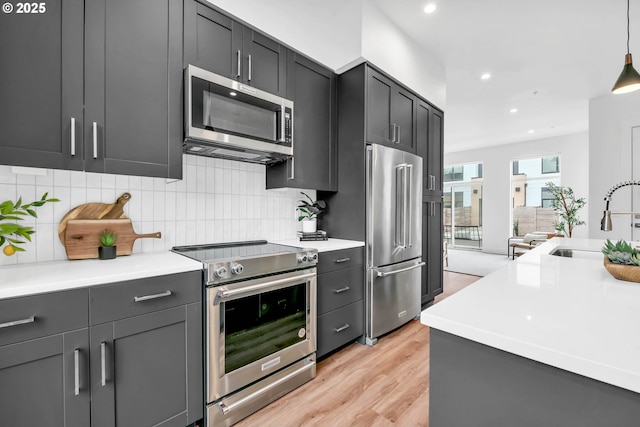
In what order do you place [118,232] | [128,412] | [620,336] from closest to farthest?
[620,336] < [128,412] < [118,232]

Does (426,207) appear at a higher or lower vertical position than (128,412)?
higher

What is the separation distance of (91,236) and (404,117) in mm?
2878

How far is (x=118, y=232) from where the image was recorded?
176 cm

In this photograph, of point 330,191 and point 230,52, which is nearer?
point 230,52

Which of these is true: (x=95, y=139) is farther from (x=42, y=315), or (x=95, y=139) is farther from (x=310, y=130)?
(x=310, y=130)

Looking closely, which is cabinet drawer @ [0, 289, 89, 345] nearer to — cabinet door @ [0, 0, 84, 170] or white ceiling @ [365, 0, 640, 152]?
cabinet door @ [0, 0, 84, 170]

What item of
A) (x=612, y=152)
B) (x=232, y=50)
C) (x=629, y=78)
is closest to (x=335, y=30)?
(x=232, y=50)

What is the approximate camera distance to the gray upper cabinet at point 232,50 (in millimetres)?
1797

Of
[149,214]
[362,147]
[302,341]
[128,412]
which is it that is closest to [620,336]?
[302,341]

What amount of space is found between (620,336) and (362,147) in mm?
2104

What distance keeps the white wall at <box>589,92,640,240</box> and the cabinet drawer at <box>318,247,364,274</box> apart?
15.6 ft

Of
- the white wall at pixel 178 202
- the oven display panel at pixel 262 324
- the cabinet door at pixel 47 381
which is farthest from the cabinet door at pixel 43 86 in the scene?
the oven display panel at pixel 262 324

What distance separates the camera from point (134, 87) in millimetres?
1590

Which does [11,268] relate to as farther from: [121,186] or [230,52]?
[230,52]
